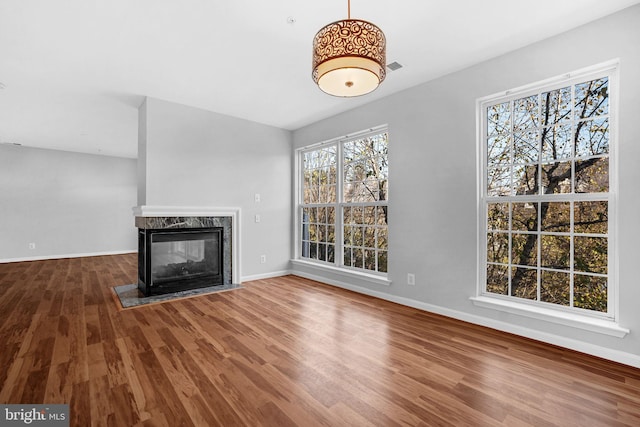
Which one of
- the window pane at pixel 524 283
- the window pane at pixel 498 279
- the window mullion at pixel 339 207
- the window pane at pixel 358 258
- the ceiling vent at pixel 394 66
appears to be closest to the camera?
the window pane at pixel 524 283

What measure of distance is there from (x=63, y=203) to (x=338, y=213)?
6793mm

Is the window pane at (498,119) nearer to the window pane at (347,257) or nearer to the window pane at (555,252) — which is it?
the window pane at (555,252)

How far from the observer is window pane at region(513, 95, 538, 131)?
8.95 feet

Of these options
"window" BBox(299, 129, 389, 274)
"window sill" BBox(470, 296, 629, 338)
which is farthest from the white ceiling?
"window sill" BBox(470, 296, 629, 338)

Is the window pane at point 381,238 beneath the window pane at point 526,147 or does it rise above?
beneath

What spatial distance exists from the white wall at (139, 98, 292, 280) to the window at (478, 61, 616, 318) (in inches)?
128

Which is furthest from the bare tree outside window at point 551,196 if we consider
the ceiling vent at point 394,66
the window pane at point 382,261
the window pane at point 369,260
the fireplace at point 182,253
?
the fireplace at point 182,253

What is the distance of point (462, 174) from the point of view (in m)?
3.06

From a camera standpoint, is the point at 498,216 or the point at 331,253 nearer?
the point at 498,216

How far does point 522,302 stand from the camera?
8.95 ft

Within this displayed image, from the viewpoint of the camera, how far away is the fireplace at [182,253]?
3912 mm

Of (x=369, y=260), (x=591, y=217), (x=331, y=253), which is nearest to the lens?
(x=591, y=217)

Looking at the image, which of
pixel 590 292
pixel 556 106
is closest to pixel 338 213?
pixel 556 106

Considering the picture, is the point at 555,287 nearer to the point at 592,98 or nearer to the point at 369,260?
the point at 592,98
